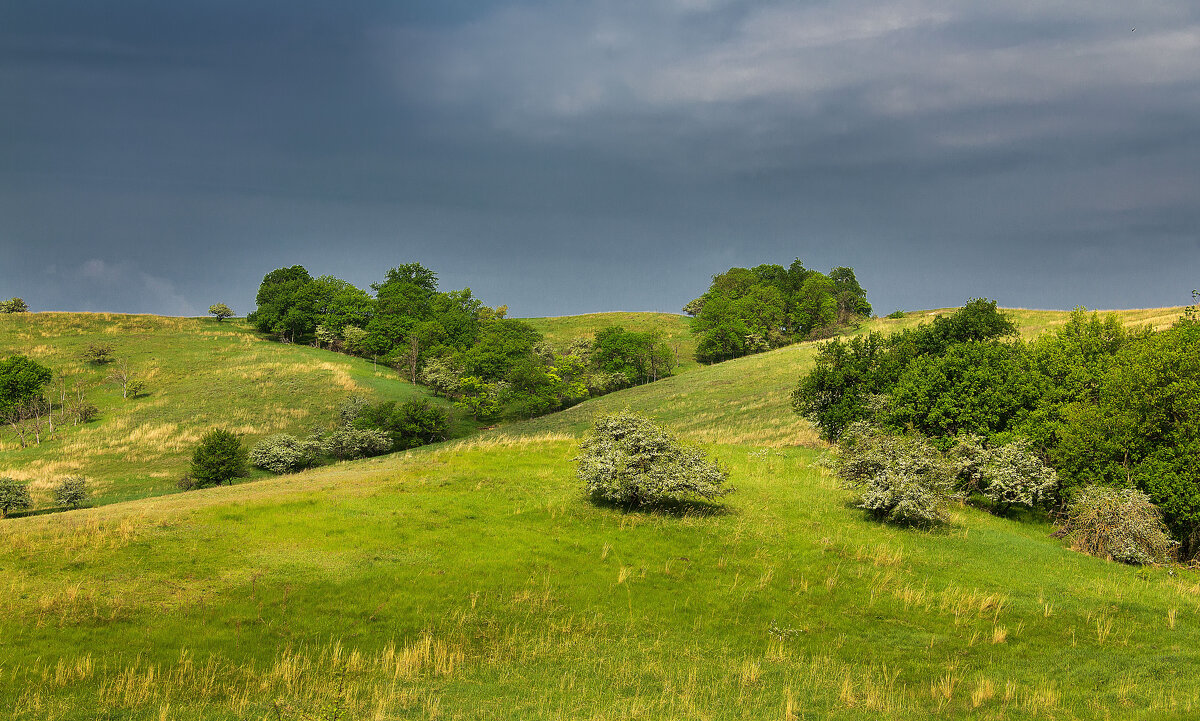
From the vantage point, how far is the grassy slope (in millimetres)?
57594

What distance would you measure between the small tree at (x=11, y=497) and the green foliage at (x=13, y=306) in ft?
402

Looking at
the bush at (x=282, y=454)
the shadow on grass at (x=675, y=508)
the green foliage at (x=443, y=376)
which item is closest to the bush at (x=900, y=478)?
the shadow on grass at (x=675, y=508)

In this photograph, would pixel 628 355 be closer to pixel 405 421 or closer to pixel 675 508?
pixel 405 421

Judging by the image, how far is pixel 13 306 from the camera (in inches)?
5032

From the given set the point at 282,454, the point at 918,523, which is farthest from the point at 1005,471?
the point at 282,454

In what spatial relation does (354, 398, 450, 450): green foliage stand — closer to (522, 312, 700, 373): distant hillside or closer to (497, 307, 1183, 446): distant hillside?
(497, 307, 1183, 446): distant hillside

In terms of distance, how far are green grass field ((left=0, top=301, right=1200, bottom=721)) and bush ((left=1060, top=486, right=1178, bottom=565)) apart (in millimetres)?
1134

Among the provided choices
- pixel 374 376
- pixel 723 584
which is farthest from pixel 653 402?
pixel 723 584

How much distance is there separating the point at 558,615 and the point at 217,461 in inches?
1734

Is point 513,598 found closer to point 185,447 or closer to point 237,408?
point 185,447

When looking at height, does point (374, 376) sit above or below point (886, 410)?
above

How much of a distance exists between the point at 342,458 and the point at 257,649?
51.2 m

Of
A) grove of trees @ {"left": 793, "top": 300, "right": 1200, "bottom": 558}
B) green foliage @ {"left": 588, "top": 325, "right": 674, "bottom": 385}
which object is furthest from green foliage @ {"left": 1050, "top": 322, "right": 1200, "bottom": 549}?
green foliage @ {"left": 588, "top": 325, "right": 674, "bottom": 385}

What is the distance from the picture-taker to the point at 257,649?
15.7 metres
